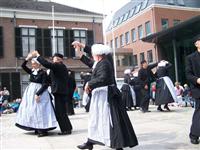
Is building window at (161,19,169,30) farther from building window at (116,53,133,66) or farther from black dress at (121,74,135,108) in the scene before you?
black dress at (121,74,135,108)

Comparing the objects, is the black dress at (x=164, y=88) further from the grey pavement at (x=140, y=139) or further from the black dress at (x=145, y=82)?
the grey pavement at (x=140, y=139)

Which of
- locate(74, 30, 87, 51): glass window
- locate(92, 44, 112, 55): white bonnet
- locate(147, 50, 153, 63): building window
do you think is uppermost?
locate(74, 30, 87, 51): glass window

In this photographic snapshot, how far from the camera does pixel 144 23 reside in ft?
143

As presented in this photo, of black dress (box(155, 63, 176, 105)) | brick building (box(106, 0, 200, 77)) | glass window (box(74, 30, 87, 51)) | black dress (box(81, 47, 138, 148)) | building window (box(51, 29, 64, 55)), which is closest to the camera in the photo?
black dress (box(81, 47, 138, 148))

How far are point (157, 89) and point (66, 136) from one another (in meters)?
5.23

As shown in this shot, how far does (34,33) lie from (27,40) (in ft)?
2.94

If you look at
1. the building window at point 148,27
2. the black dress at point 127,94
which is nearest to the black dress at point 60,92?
the black dress at point 127,94

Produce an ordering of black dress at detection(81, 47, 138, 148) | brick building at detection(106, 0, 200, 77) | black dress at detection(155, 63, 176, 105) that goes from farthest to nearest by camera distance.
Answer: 1. brick building at detection(106, 0, 200, 77)
2. black dress at detection(155, 63, 176, 105)
3. black dress at detection(81, 47, 138, 148)

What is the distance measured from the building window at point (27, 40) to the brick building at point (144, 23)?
38.0ft

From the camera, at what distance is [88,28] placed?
3225 cm

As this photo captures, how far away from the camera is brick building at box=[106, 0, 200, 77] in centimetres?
4178

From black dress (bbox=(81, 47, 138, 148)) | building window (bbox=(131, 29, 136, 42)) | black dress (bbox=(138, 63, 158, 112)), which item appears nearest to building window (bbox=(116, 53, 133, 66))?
building window (bbox=(131, 29, 136, 42))

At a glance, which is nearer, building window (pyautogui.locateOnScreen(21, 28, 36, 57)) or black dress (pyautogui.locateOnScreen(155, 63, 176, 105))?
black dress (pyautogui.locateOnScreen(155, 63, 176, 105))

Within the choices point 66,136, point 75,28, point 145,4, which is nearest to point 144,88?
point 66,136
